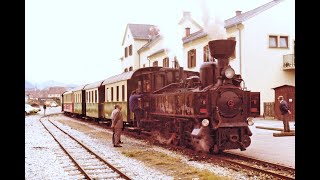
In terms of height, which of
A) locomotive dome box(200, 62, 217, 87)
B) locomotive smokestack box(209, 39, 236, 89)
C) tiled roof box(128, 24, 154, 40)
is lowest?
locomotive dome box(200, 62, 217, 87)

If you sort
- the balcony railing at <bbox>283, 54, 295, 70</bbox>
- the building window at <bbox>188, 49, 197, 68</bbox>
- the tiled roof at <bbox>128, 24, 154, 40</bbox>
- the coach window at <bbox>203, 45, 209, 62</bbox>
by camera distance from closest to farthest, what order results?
the balcony railing at <bbox>283, 54, 295, 70</bbox>, the coach window at <bbox>203, 45, 209, 62</bbox>, the building window at <bbox>188, 49, 197, 68</bbox>, the tiled roof at <bbox>128, 24, 154, 40</bbox>

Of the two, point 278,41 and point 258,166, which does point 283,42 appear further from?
point 258,166

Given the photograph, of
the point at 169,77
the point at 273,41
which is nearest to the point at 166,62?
the point at 273,41

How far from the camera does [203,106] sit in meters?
9.41

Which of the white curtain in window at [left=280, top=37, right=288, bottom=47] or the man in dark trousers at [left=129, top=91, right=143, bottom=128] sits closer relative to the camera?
the man in dark trousers at [left=129, top=91, right=143, bottom=128]

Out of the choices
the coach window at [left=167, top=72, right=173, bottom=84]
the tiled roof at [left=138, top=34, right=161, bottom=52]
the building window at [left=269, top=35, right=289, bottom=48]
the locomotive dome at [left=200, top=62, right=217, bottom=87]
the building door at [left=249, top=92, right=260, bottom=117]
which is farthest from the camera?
the tiled roof at [left=138, top=34, right=161, bottom=52]

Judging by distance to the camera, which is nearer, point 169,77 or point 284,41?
point 169,77

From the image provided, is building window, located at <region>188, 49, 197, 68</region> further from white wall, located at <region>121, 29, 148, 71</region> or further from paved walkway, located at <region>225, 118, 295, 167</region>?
paved walkway, located at <region>225, 118, 295, 167</region>

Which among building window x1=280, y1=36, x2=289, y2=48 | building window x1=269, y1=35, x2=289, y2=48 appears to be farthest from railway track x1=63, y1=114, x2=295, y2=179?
building window x1=280, y1=36, x2=289, y2=48

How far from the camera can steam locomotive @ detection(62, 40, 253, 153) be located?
941cm

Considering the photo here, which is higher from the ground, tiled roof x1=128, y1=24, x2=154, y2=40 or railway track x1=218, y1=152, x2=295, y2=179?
tiled roof x1=128, y1=24, x2=154, y2=40

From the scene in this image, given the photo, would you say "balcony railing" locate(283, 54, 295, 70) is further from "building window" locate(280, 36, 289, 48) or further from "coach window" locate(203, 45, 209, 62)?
"coach window" locate(203, 45, 209, 62)

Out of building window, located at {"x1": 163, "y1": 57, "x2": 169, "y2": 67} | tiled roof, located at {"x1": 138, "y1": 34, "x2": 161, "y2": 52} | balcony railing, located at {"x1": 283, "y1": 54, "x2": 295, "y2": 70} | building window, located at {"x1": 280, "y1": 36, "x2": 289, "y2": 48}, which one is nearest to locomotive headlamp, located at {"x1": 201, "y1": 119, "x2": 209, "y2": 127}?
balcony railing, located at {"x1": 283, "y1": 54, "x2": 295, "y2": 70}

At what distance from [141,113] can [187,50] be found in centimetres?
1656
